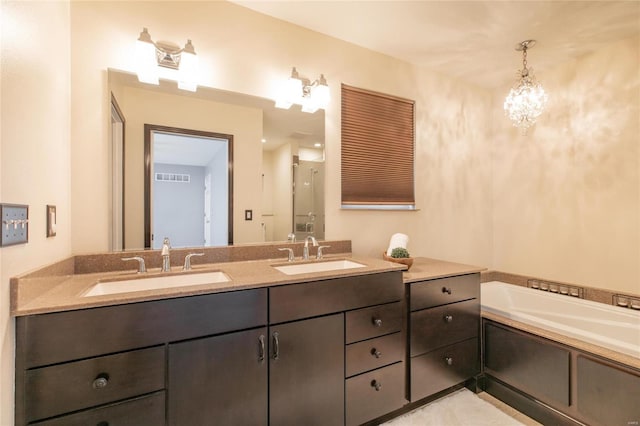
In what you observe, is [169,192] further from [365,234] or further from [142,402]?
[365,234]

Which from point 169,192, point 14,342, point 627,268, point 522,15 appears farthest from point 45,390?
point 627,268

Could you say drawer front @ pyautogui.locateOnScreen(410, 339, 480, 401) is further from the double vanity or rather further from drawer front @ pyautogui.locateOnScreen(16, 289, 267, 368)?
drawer front @ pyautogui.locateOnScreen(16, 289, 267, 368)

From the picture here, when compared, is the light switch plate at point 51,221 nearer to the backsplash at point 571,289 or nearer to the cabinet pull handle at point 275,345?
the cabinet pull handle at point 275,345

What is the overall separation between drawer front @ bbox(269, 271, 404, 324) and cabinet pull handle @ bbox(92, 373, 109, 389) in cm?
61

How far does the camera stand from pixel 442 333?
74.1 inches

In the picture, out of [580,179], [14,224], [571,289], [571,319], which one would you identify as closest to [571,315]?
[571,319]

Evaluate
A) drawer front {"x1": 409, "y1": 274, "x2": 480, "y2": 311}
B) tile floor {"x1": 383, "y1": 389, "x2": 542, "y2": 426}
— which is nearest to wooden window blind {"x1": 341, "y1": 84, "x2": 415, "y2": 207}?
drawer front {"x1": 409, "y1": 274, "x2": 480, "y2": 311}

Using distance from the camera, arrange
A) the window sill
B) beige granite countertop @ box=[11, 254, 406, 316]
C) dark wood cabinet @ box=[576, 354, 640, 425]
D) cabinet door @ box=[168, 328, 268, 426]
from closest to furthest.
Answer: beige granite countertop @ box=[11, 254, 406, 316] < cabinet door @ box=[168, 328, 268, 426] < dark wood cabinet @ box=[576, 354, 640, 425] < the window sill

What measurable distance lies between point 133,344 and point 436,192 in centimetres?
255

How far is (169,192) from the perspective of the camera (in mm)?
1683

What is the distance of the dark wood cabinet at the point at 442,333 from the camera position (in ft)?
5.82

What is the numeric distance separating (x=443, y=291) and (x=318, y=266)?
0.84 m

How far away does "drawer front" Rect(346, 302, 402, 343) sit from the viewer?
4.97 feet

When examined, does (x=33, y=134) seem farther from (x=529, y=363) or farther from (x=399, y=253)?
(x=529, y=363)
